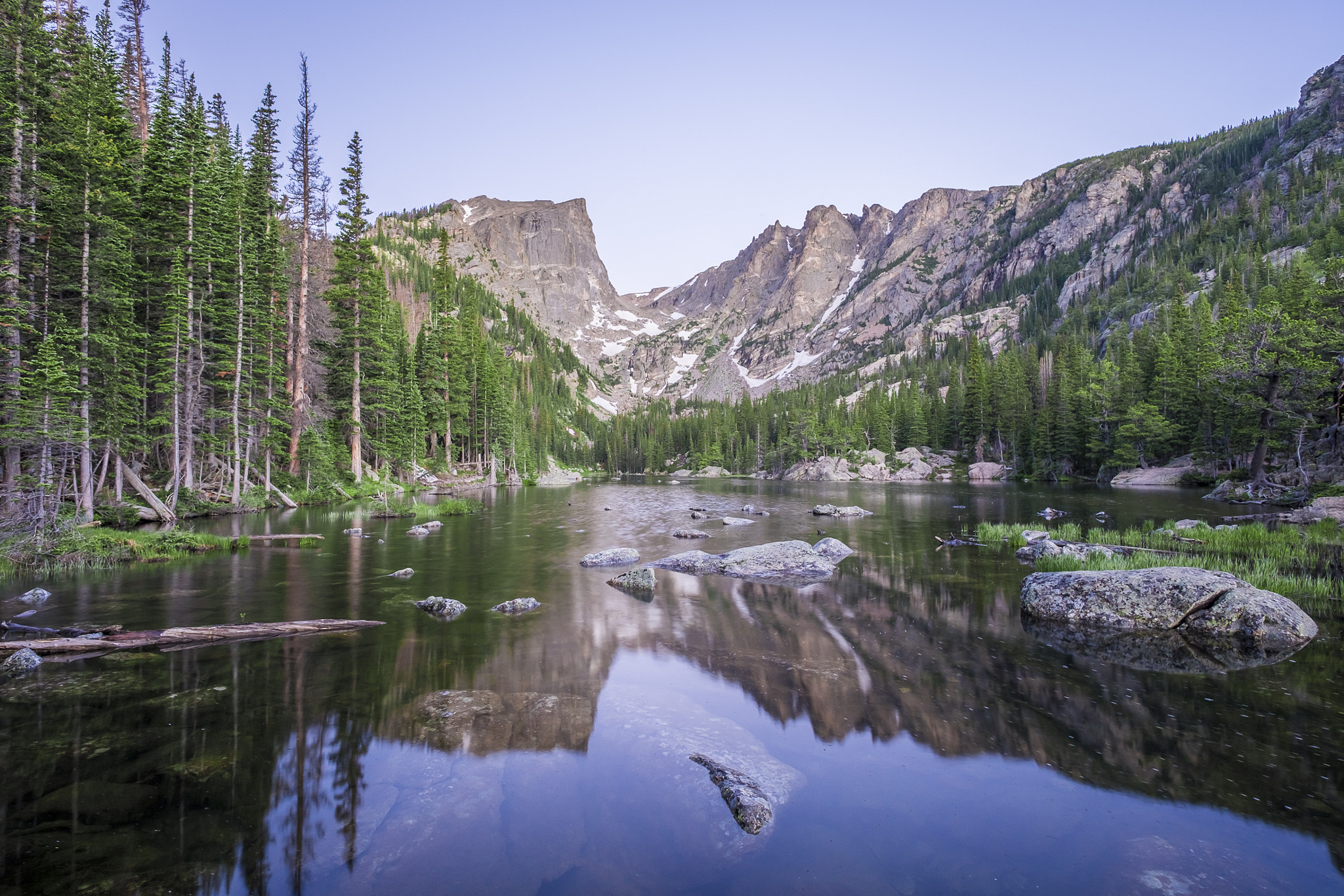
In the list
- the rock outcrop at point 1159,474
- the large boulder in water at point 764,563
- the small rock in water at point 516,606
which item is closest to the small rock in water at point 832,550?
the large boulder in water at point 764,563

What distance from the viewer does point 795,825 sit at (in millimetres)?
5434

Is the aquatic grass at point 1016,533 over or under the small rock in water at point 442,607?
under

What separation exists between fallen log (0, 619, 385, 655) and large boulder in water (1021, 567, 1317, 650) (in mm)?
15029

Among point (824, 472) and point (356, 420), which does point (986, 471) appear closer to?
point (824, 472)

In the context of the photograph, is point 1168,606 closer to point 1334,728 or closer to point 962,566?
point 1334,728

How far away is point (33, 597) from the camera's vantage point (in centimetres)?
1262

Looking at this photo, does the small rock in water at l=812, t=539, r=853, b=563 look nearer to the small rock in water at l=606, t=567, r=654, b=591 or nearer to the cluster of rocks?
the small rock in water at l=606, t=567, r=654, b=591

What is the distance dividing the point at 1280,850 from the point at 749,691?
5.75 metres

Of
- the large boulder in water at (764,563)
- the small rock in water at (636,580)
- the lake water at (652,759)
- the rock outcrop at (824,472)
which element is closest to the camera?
the lake water at (652,759)

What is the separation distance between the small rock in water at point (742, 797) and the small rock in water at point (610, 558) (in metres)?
12.7

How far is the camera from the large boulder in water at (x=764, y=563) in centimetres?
1730

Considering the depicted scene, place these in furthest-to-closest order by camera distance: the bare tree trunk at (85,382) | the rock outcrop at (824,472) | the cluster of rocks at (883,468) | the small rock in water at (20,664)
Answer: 1. the rock outcrop at (824,472)
2. the cluster of rocks at (883,468)
3. the bare tree trunk at (85,382)
4. the small rock in water at (20,664)

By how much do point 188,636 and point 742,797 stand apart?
1069 cm

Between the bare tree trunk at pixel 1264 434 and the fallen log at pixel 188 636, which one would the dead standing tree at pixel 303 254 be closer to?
the fallen log at pixel 188 636
